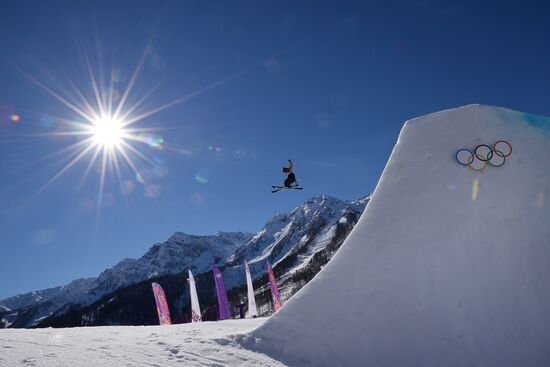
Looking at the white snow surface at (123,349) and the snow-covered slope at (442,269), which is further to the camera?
the snow-covered slope at (442,269)

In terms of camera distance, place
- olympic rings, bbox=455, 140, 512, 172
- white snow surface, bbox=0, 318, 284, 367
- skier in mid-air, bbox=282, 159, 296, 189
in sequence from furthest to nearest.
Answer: skier in mid-air, bbox=282, 159, 296, 189 → olympic rings, bbox=455, 140, 512, 172 → white snow surface, bbox=0, 318, 284, 367

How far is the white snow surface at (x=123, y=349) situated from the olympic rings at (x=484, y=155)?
8006mm

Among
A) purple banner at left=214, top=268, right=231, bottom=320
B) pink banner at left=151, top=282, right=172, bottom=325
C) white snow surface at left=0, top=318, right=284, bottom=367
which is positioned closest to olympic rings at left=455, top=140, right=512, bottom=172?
white snow surface at left=0, top=318, right=284, bottom=367

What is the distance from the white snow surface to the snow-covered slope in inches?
32.6

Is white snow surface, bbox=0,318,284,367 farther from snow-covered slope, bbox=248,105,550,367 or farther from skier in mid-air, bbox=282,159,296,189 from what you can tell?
skier in mid-air, bbox=282,159,296,189

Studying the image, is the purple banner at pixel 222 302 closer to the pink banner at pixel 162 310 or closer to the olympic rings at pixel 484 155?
the pink banner at pixel 162 310

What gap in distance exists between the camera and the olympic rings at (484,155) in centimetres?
1075

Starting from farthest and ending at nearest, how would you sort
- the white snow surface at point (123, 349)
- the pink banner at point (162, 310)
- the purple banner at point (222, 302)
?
the purple banner at point (222, 302) < the pink banner at point (162, 310) < the white snow surface at point (123, 349)

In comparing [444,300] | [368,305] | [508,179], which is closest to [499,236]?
[508,179]

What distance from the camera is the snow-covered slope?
884 centimetres

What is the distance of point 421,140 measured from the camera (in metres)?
11.3

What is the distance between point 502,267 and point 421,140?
4.32m

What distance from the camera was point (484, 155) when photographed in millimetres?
10852

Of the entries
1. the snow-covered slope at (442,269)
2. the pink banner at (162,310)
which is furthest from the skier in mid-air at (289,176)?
the pink banner at (162,310)
